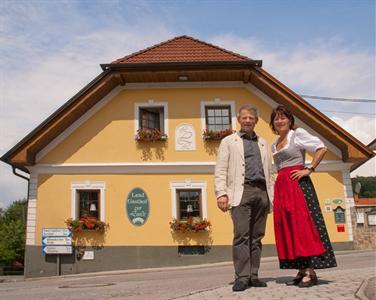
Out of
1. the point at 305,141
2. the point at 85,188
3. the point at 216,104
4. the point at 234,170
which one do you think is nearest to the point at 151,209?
the point at 85,188

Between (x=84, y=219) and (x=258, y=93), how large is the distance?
6295 mm

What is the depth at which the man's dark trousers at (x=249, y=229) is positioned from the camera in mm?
4066

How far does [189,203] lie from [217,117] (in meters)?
2.78

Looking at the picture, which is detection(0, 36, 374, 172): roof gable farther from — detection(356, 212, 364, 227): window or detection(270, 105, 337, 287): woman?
detection(356, 212, 364, 227): window

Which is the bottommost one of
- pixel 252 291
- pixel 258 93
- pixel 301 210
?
pixel 252 291

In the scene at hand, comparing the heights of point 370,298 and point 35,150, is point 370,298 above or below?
below

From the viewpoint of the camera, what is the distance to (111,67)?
12.5 meters

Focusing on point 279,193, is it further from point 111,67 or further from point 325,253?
point 111,67

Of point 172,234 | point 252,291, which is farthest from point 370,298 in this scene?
point 172,234

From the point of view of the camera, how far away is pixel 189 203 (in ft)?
41.7

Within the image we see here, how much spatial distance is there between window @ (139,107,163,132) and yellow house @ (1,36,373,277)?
0.23 feet

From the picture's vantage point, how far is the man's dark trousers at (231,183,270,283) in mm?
4066

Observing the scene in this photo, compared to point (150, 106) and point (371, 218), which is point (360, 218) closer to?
point (371, 218)

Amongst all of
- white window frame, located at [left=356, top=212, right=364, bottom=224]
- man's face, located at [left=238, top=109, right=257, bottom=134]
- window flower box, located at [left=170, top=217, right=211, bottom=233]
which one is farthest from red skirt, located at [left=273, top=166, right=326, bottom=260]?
white window frame, located at [left=356, top=212, right=364, bottom=224]
